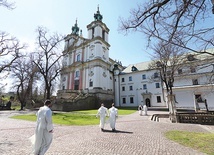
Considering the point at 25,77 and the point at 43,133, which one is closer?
the point at 43,133

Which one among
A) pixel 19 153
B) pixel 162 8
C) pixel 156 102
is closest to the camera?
pixel 19 153

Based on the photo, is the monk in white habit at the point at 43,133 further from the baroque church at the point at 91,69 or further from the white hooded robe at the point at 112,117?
the baroque church at the point at 91,69

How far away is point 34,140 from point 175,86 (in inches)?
1071

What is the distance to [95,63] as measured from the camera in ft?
124

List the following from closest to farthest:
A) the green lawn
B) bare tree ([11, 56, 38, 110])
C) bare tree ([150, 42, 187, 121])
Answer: bare tree ([150, 42, 187, 121]) → the green lawn → bare tree ([11, 56, 38, 110])

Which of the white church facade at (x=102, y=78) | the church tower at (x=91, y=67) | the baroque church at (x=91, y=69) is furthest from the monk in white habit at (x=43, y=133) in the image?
the church tower at (x=91, y=67)

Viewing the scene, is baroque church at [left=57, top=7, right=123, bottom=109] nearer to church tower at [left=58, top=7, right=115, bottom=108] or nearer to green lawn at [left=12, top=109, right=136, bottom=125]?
church tower at [left=58, top=7, right=115, bottom=108]

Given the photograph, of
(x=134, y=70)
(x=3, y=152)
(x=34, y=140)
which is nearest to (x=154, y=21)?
(x=34, y=140)

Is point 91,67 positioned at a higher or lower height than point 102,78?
higher

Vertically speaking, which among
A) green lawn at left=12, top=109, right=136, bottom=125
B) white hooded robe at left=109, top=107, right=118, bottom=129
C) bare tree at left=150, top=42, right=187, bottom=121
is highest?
bare tree at left=150, top=42, right=187, bottom=121

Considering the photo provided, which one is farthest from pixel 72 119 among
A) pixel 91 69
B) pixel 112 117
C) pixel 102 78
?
pixel 91 69

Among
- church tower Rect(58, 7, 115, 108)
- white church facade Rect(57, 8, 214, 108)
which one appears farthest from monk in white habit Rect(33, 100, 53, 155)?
church tower Rect(58, 7, 115, 108)

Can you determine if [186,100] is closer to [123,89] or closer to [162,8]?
[123,89]

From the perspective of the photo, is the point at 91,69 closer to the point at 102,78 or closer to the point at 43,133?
the point at 102,78
